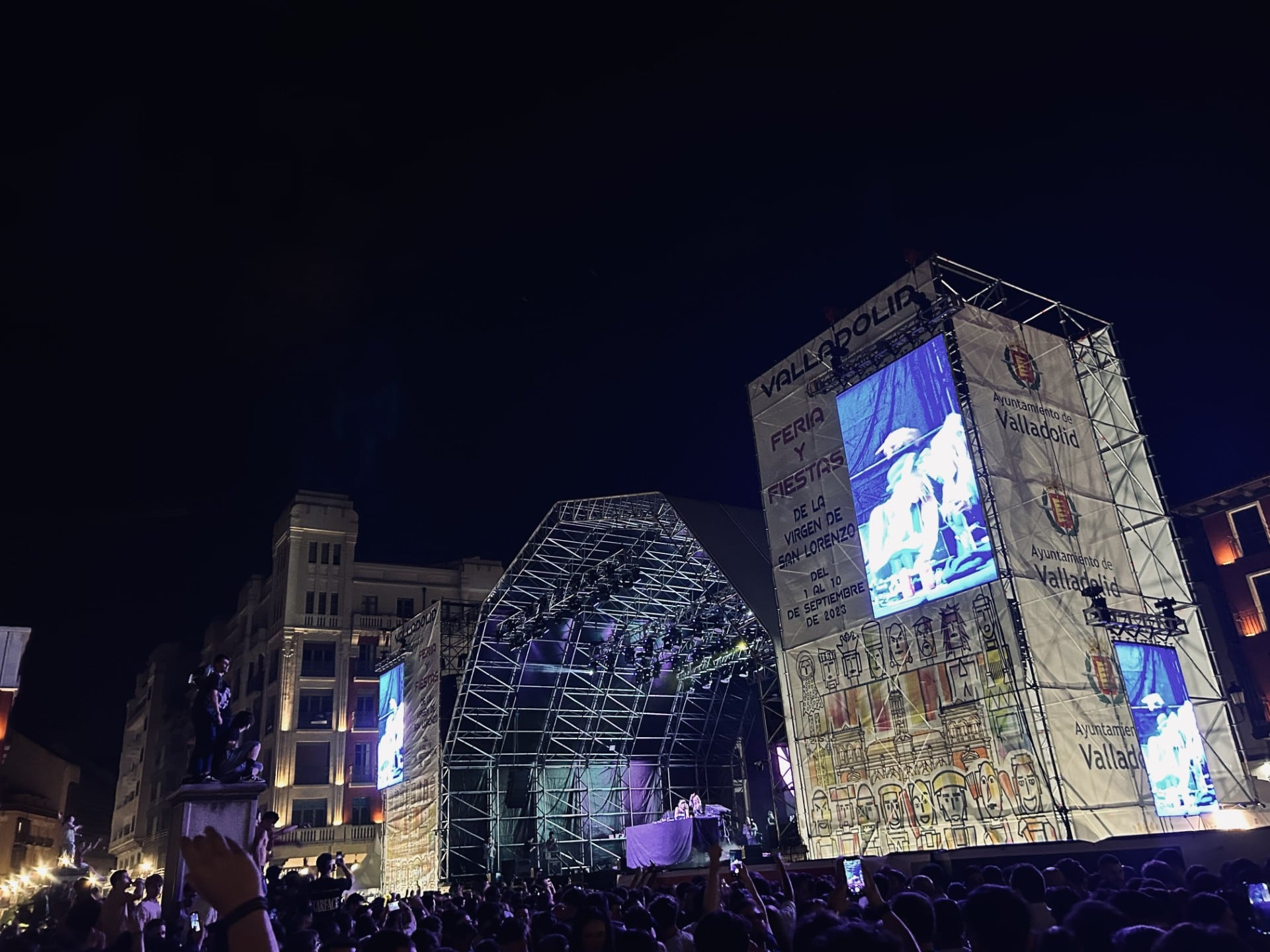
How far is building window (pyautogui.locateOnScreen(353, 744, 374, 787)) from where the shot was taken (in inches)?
1697

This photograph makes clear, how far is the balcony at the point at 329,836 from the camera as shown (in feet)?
132

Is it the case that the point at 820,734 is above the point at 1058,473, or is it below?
below

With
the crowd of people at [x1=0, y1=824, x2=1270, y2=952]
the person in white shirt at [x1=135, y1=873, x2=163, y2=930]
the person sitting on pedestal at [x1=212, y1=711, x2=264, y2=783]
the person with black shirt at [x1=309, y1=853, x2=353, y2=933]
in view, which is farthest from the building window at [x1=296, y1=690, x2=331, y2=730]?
the person in white shirt at [x1=135, y1=873, x2=163, y2=930]

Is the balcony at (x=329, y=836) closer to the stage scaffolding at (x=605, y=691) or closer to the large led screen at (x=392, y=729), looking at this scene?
the large led screen at (x=392, y=729)

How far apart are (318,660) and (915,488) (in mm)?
35665

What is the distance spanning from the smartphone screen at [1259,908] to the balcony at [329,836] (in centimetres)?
4166

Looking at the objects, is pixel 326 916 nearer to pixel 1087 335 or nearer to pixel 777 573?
pixel 777 573

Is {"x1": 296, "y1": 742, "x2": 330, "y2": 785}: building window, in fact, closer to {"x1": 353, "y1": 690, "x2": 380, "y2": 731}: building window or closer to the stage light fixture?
{"x1": 353, "y1": 690, "x2": 380, "y2": 731}: building window

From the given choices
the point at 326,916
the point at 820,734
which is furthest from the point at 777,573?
the point at 326,916

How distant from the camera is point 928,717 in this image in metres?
17.6

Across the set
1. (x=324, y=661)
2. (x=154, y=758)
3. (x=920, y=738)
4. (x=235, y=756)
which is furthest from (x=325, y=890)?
(x=154, y=758)

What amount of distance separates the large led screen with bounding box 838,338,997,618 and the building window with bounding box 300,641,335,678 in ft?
110

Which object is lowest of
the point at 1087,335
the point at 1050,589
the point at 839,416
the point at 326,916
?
the point at 326,916

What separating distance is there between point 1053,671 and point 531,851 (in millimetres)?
Result: 21341
